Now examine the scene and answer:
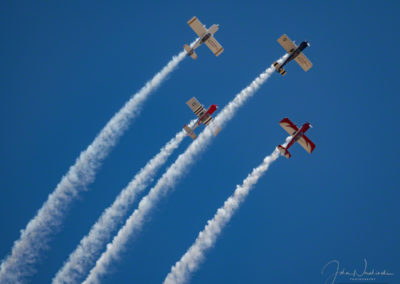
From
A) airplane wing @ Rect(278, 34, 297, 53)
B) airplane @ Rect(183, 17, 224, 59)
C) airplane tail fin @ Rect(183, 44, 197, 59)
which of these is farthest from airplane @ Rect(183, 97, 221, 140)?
airplane wing @ Rect(278, 34, 297, 53)

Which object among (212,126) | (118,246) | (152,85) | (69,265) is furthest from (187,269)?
(152,85)

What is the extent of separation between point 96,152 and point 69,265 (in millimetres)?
10703

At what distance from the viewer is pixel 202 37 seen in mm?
50719

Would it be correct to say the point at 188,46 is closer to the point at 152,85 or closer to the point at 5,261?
the point at 152,85

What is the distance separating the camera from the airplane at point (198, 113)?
4919cm

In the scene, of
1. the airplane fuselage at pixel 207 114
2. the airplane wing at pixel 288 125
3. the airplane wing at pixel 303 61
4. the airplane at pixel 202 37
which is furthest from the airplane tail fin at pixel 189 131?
the airplane wing at pixel 303 61

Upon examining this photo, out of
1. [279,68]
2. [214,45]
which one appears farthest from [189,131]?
[279,68]

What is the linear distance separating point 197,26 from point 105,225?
20.6 metres

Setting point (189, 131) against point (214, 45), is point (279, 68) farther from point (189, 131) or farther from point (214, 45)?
point (189, 131)

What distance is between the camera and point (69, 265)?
149 ft

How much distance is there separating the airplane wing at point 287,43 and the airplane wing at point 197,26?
736 centimetres

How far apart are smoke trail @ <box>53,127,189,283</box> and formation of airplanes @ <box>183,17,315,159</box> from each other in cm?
265

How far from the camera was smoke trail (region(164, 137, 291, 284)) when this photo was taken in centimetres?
4606

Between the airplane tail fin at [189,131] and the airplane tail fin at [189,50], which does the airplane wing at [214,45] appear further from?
the airplane tail fin at [189,131]
